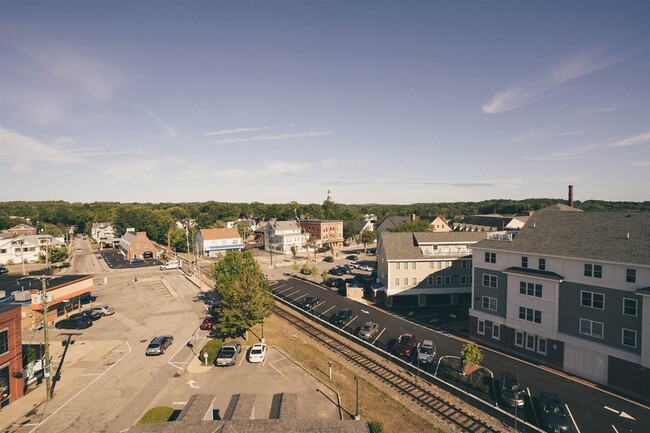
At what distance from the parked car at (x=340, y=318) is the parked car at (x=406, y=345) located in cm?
1005

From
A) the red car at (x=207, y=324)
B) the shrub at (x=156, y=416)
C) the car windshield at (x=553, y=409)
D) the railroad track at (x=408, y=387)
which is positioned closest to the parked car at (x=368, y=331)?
the railroad track at (x=408, y=387)

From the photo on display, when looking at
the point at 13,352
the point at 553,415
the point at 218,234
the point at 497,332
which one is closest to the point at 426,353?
the point at 497,332

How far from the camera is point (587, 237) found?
35.1 metres

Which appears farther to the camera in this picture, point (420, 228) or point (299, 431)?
point (420, 228)

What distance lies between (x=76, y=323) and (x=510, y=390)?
5221cm

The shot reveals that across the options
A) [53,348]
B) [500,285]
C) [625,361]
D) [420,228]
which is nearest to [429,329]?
[500,285]

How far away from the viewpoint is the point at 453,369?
3384cm

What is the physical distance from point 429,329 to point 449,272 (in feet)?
47.0

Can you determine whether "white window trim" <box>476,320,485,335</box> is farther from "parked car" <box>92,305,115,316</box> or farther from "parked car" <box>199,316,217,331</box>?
"parked car" <box>92,305,115,316</box>

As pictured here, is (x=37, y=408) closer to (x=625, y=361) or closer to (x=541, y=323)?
(x=541, y=323)

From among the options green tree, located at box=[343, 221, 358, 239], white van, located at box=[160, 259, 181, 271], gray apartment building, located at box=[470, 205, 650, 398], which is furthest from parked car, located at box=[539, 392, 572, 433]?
green tree, located at box=[343, 221, 358, 239]

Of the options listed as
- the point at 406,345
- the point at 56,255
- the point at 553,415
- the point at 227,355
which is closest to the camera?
the point at 553,415

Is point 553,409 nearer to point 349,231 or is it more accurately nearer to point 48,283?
point 48,283

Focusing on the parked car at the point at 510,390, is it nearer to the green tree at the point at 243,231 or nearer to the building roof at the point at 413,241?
the building roof at the point at 413,241
